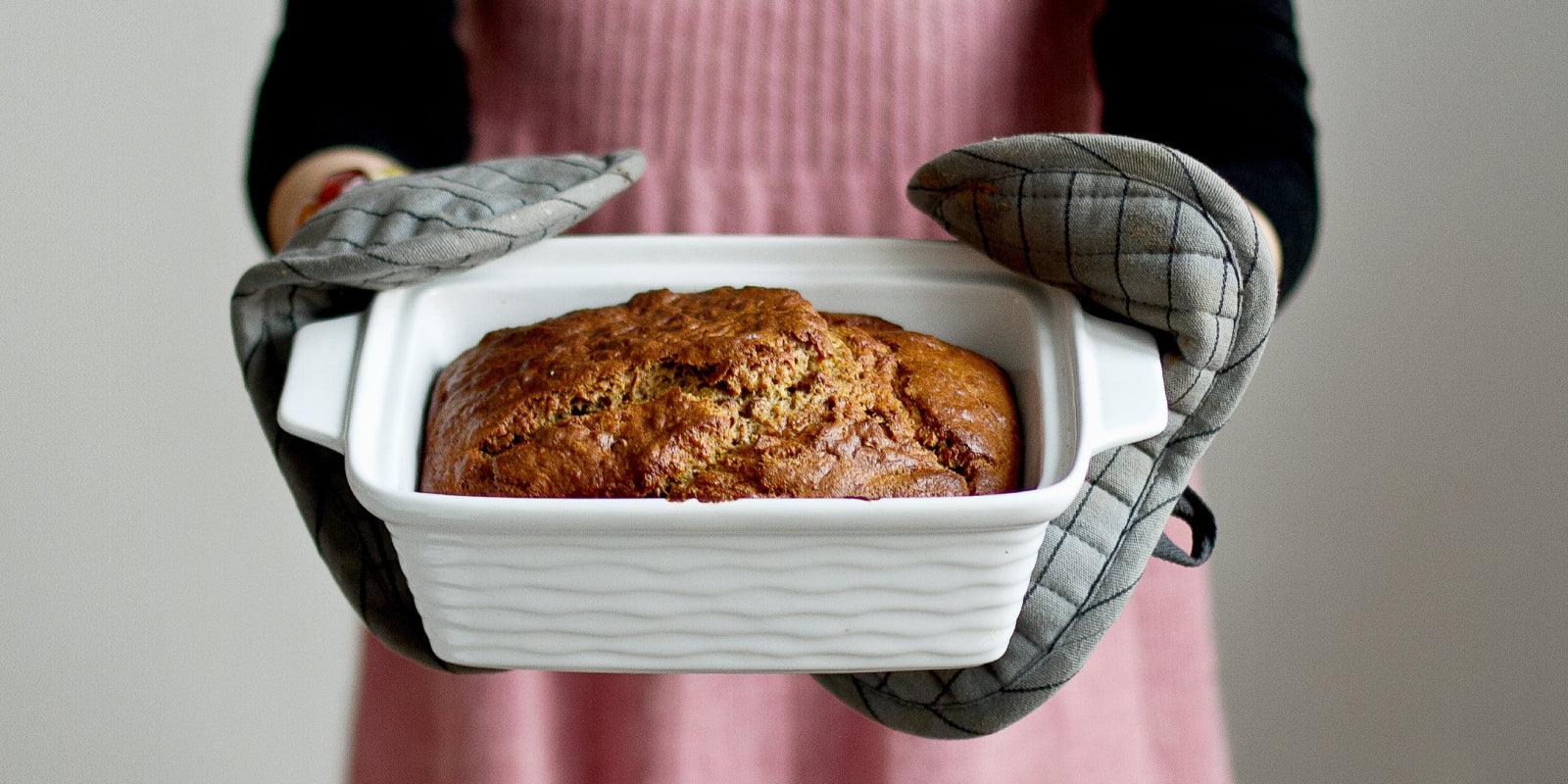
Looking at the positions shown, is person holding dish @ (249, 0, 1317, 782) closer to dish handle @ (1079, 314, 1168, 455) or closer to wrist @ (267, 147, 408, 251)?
wrist @ (267, 147, 408, 251)

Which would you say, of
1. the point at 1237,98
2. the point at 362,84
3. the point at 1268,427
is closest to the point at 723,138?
the point at 362,84

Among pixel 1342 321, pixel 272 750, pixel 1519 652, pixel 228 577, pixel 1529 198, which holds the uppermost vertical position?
pixel 1529 198

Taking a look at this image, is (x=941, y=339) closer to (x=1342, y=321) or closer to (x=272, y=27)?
(x=1342, y=321)

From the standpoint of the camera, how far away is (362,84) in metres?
0.91

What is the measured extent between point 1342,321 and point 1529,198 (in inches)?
9.5

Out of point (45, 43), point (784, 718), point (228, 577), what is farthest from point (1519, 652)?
point (45, 43)

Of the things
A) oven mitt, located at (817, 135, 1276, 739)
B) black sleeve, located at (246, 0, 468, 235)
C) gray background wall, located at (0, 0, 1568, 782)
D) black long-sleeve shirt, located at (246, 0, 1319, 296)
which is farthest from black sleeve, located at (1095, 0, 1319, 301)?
gray background wall, located at (0, 0, 1568, 782)

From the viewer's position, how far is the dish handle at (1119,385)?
1.76 feet

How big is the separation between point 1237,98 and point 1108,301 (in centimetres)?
30

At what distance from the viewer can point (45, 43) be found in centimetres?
138

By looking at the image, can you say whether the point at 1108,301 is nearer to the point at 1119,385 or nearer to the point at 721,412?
the point at 1119,385

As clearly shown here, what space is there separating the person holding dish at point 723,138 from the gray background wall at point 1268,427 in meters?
0.60

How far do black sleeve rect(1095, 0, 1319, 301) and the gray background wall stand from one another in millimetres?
616

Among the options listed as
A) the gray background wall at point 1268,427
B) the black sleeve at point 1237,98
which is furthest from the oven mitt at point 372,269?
the gray background wall at point 1268,427
